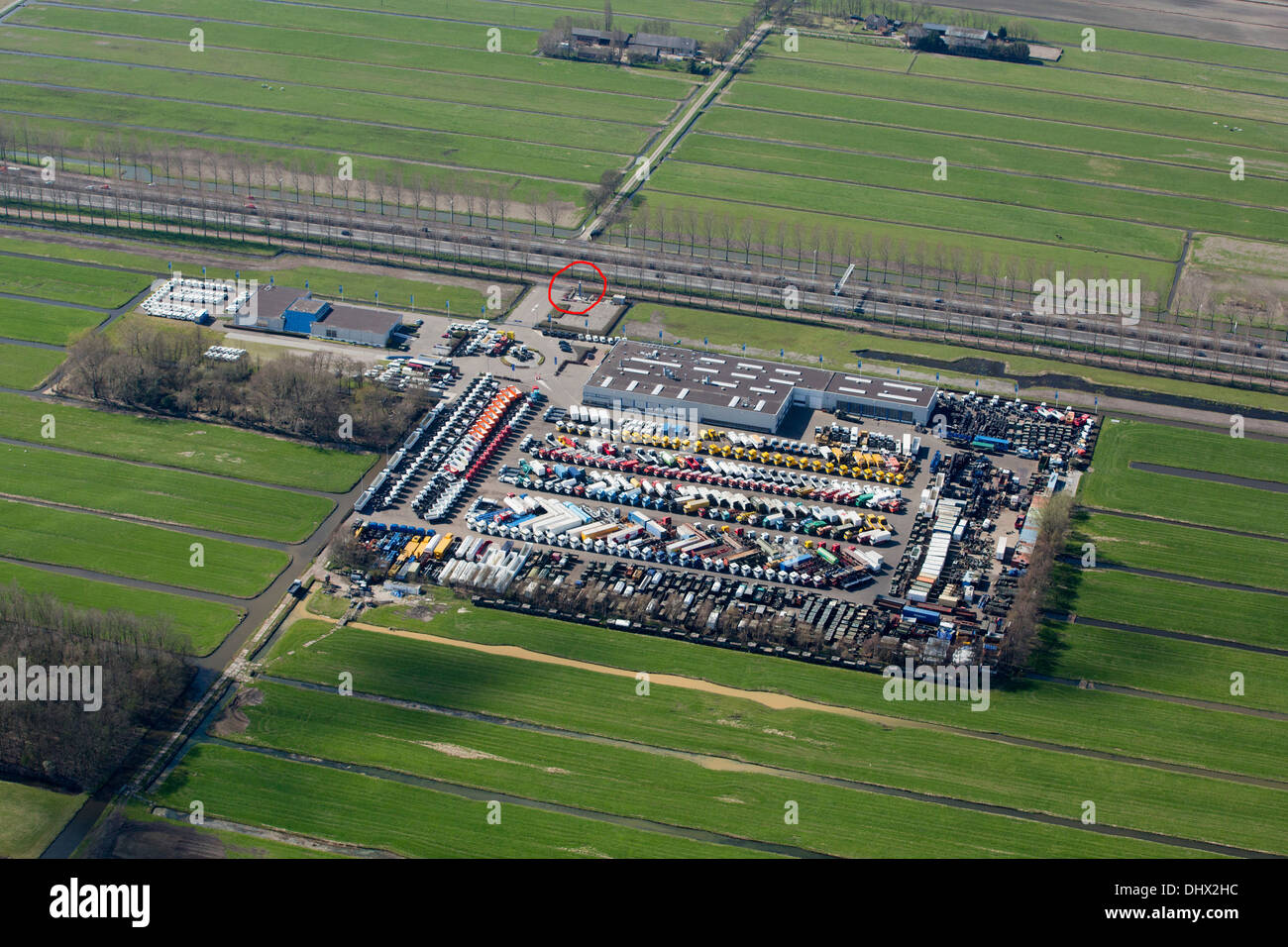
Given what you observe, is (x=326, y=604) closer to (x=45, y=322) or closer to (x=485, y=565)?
(x=485, y=565)

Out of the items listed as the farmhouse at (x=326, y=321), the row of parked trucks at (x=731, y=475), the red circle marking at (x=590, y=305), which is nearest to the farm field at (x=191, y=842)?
the row of parked trucks at (x=731, y=475)

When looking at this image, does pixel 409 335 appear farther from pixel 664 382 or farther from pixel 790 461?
pixel 790 461

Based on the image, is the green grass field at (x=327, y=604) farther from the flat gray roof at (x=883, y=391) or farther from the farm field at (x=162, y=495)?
the flat gray roof at (x=883, y=391)

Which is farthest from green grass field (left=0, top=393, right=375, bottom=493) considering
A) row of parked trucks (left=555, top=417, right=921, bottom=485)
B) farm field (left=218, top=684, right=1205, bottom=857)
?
farm field (left=218, top=684, right=1205, bottom=857)

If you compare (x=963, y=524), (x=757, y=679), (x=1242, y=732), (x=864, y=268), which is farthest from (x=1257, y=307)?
(x=757, y=679)

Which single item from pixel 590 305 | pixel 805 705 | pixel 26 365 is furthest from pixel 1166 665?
pixel 26 365
